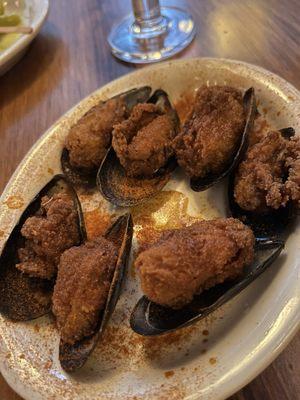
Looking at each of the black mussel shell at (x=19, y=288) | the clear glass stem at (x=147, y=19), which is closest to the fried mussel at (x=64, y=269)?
the black mussel shell at (x=19, y=288)

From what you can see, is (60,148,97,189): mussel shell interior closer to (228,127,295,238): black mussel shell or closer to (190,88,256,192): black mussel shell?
(190,88,256,192): black mussel shell

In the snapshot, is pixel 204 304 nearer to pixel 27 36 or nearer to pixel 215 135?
pixel 215 135

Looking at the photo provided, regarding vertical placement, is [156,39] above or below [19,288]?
above

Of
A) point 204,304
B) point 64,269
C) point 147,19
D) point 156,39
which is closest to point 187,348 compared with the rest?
point 204,304

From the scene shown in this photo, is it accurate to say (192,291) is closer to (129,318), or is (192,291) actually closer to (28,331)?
(129,318)

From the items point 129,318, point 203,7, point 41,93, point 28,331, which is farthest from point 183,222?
point 203,7

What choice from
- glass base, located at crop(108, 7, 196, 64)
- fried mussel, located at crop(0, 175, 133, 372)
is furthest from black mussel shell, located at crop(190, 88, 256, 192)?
glass base, located at crop(108, 7, 196, 64)
